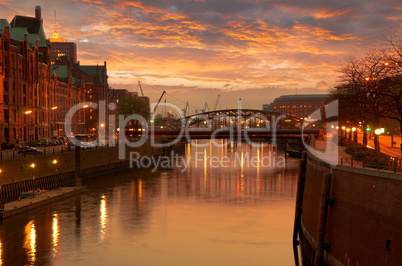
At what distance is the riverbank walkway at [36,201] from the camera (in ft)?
162

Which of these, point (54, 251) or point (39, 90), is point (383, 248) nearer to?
point (54, 251)

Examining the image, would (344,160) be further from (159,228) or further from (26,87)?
(26,87)

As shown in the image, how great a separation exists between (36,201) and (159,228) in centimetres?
1554

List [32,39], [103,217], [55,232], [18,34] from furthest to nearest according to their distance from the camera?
[32,39] → [18,34] → [103,217] → [55,232]

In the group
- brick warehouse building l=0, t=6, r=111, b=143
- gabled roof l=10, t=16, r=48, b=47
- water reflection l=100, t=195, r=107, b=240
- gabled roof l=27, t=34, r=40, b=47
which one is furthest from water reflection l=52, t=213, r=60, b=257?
gabled roof l=10, t=16, r=48, b=47

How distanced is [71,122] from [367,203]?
144 m

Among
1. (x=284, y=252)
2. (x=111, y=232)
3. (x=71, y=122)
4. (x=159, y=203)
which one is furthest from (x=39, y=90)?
(x=284, y=252)

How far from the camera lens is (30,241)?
4175 cm

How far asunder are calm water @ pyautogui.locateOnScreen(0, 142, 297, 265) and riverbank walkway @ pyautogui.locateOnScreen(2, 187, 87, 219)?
94cm

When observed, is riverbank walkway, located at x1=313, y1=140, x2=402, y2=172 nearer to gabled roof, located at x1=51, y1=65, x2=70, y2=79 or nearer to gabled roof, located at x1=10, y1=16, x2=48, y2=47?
gabled roof, located at x1=10, y1=16, x2=48, y2=47

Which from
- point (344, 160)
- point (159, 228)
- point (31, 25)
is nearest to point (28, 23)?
point (31, 25)

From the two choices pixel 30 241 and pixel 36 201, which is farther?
pixel 36 201

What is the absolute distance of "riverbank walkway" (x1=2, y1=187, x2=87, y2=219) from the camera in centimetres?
4950

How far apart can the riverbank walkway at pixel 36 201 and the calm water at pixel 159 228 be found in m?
0.94
